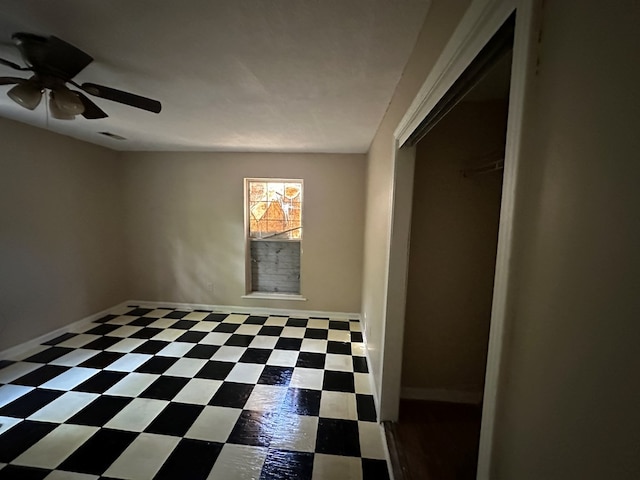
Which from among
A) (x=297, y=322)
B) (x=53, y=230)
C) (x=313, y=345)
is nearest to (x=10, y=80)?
(x=53, y=230)

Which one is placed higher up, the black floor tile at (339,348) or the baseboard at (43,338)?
the baseboard at (43,338)

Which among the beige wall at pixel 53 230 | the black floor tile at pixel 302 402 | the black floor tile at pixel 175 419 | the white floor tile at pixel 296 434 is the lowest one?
the black floor tile at pixel 175 419

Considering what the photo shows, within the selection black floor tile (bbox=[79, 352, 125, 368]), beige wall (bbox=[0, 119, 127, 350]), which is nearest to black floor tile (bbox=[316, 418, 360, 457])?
black floor tile (bbox=[79, 352, 125, 368])

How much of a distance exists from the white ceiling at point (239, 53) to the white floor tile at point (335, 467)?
2244mm

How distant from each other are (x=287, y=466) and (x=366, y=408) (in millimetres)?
724

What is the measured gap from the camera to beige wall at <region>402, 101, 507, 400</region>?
6.32 feet

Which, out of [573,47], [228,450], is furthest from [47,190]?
[573,47]

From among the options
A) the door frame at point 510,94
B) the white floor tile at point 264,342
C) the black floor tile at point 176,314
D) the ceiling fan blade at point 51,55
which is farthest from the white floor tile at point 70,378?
the door frame at point 510,94

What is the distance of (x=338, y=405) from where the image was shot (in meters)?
2.04

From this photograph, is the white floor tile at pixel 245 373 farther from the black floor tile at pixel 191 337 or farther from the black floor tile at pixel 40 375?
the black floor tile at pixel 40 375

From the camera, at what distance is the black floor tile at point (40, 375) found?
2.20 meters

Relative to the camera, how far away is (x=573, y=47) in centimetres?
39

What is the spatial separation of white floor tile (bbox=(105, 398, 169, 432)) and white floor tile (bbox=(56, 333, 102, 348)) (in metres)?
1.40

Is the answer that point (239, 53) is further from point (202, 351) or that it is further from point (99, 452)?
point (202, 351)
